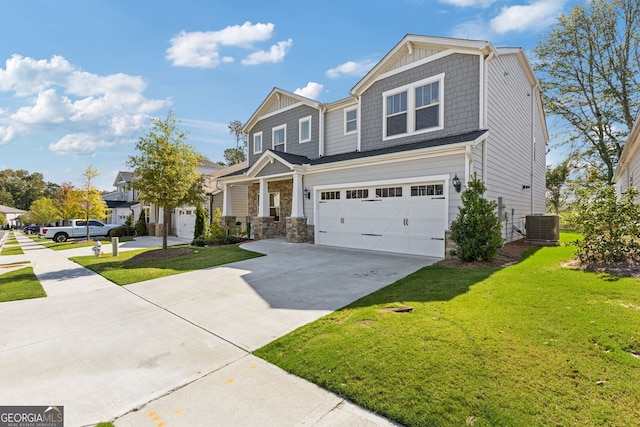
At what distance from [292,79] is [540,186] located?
15584 mm

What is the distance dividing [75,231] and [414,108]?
2496cm

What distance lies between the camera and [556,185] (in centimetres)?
3105

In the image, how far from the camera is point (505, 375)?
303 centimetres

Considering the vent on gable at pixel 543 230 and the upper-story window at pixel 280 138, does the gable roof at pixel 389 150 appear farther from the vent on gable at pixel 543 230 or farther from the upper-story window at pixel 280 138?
the vent on gable at pixel 543 230

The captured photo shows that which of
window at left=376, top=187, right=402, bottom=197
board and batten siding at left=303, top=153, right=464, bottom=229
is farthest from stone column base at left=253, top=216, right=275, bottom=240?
window at left=376, top=187, right=402, bottom=197

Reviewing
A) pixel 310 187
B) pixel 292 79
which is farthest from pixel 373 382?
pixel 292 79

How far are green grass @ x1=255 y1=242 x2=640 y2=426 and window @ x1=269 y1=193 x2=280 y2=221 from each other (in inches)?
475

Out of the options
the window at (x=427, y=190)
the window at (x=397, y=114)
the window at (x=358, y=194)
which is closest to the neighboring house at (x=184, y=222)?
the window at (x=358, y=194)

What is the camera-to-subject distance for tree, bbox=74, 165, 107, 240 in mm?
21016

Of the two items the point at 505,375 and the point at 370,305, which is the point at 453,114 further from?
the point at 505,375

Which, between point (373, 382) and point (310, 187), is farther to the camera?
point (310, 187)

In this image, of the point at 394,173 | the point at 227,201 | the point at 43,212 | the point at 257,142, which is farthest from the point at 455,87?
the point at 43,212

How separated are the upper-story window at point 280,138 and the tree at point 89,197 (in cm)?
1330

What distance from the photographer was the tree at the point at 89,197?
827 inches
